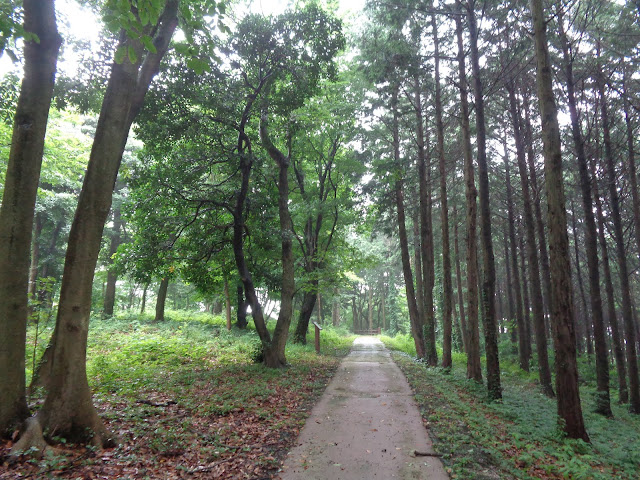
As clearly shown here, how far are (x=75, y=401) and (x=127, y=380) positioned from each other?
3.75 meters

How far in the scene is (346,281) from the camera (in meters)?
15.0

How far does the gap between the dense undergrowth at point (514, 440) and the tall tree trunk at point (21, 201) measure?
5345 mm

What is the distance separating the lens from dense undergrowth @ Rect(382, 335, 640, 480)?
14.6 ft

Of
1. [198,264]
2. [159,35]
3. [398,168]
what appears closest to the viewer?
[159,35]

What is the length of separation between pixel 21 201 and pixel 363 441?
566cm

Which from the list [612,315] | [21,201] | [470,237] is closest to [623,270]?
[612,315]

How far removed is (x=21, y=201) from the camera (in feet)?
14.5

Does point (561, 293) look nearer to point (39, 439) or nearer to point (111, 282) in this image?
point (39, 439)

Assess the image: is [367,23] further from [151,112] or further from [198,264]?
[198,264]

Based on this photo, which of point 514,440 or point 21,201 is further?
point 514,440

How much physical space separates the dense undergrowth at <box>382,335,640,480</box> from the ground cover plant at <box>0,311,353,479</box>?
7.89 ft

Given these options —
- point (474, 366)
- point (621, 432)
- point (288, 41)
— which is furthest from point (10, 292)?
point (621, 432)

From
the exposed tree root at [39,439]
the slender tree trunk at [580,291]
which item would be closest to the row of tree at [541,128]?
the slender tree trunk at [580,291]

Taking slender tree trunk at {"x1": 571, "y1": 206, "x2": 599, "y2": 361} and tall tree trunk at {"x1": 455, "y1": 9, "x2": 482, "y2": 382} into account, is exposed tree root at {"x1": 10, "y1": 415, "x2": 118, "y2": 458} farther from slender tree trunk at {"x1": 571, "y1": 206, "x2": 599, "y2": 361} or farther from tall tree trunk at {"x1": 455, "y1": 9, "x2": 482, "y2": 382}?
slender tree trunk at {"x1": 571, "y1": 206, "x2": 599, "y2": 361}
